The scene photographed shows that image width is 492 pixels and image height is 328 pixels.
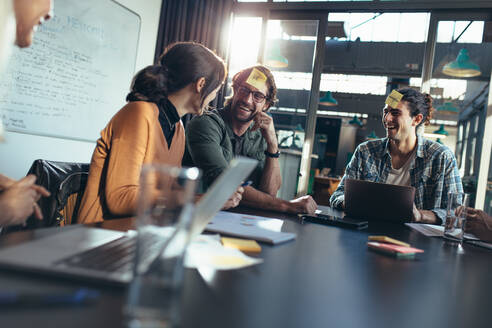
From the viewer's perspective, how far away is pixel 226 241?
0.78 metres

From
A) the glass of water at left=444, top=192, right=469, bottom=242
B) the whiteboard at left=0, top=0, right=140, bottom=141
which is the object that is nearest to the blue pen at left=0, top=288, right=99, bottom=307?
the glass of water at left=444, top=192, right=469, bottom=242

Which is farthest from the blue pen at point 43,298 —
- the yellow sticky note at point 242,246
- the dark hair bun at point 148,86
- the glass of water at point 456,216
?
the glass of water at point 456,216

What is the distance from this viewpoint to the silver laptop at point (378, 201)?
59.9 inches

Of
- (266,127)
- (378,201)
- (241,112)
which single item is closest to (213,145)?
(241,112)

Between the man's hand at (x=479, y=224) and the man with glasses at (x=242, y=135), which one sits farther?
the man with glasses at (x=242, y=135)

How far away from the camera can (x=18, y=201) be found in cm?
83

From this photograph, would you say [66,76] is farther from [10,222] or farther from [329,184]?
[329,184]

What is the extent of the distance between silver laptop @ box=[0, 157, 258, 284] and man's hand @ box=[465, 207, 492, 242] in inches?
41.5

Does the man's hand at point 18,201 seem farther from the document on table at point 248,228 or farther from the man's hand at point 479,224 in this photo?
the man's hand at point 479,224

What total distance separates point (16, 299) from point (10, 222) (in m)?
0.54

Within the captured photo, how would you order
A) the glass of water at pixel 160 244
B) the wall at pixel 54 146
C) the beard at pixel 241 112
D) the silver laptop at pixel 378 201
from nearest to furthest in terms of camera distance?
the glass of water at pixel 160 244 → the silver laptop at pixel 378 201 → the beard at pixel 241 112 → the wall at pixel 54 146

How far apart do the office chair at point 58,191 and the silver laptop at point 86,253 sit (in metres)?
0.51

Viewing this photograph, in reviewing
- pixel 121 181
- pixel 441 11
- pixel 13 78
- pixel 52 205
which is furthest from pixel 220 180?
pixel 441 11

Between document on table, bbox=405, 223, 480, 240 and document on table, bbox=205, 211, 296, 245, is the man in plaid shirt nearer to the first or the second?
document on table, bbox=405, 223, 480, 240
